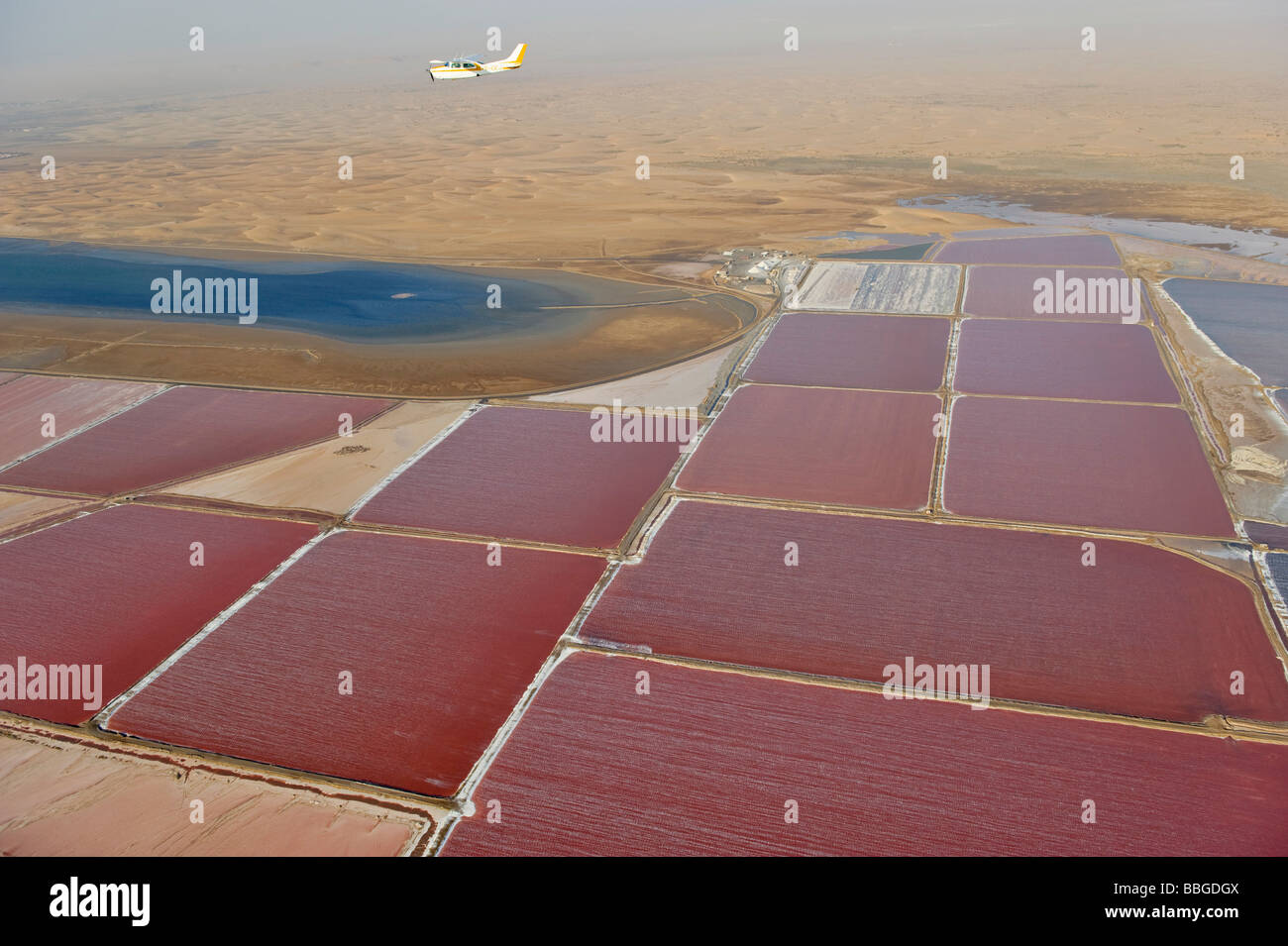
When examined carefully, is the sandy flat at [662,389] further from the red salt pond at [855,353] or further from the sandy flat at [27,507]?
the sandy flat at [27,507]

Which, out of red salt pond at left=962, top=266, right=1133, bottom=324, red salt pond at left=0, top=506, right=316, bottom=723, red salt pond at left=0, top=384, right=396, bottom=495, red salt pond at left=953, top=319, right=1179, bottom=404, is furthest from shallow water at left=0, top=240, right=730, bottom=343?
red salt pond at left=0, top=506, right=316, bottom=723

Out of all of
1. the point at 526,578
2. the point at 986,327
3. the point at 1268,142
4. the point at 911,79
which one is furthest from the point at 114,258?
the point at 911,79

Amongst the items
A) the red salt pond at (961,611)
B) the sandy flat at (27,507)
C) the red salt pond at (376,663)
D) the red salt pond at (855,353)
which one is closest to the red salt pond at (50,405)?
the sandy flat at (27,507)

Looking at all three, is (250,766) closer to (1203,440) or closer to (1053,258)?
(1203,440)
